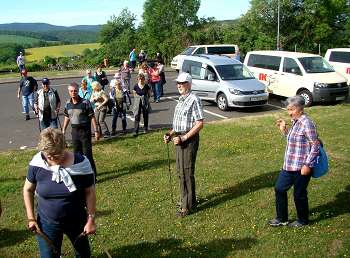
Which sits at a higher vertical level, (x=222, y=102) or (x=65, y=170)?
(x=65, y=170)

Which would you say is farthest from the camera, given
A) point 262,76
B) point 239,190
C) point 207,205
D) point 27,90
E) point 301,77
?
point 262,76

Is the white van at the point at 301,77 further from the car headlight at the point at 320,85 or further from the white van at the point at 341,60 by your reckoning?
the white van at the point at 341,60

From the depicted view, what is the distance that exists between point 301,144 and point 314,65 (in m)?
12.2

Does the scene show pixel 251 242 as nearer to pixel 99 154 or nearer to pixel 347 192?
pixel 347 192

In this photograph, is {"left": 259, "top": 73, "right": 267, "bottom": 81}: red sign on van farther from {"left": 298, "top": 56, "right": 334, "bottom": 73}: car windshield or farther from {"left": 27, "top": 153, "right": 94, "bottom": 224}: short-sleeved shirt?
{"left": 27, "top": 153, "right": 94, "bottom": 224}: short-sleeved shirt

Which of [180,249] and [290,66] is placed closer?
[180,249]

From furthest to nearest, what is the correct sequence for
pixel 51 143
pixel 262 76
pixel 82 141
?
pixel 262 76 → pixel 82 141 → pixel 51 143

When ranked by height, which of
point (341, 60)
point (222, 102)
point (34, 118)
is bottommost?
point (34, 118)

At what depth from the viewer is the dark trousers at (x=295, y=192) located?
6.00 metres

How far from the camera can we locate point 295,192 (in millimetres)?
6105

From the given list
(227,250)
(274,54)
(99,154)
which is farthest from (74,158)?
(274,54)

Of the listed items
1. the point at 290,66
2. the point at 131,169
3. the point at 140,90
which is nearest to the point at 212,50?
the point at 290,66

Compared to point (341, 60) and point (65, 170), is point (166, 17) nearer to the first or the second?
point (341, 60)

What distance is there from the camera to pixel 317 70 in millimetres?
17078
